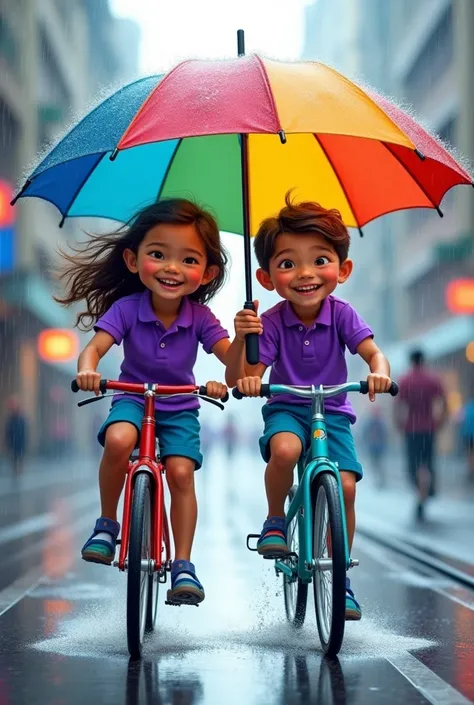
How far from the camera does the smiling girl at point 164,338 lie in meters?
5.58

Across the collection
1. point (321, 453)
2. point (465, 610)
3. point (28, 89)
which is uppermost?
point (28, 89)

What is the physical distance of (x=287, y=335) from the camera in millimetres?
5820

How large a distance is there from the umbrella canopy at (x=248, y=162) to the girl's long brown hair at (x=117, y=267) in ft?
1.19

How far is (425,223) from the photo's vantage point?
4606 centimetres

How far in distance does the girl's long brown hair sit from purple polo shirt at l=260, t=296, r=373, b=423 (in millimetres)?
425

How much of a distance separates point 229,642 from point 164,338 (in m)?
1.39

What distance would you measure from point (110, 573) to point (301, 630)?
10.6 feet

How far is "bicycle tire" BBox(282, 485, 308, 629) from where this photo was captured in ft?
19.9

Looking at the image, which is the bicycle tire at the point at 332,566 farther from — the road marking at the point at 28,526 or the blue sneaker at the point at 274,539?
the road marking at the point at 28,526

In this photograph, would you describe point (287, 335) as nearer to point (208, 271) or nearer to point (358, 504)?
point (208, 271)

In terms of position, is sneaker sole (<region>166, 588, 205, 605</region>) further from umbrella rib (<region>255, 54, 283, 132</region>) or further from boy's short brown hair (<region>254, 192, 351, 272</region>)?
umbrella rib (<region>255, 54, 283, 132</region>)

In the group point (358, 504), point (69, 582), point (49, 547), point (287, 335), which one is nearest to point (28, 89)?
point (358, 504)

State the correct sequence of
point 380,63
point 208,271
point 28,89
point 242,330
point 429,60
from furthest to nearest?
point 380,63 < point 429,60 < point 28,89 < point 208,271 < point 242,330

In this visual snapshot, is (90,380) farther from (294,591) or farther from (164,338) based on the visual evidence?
(294,591)
